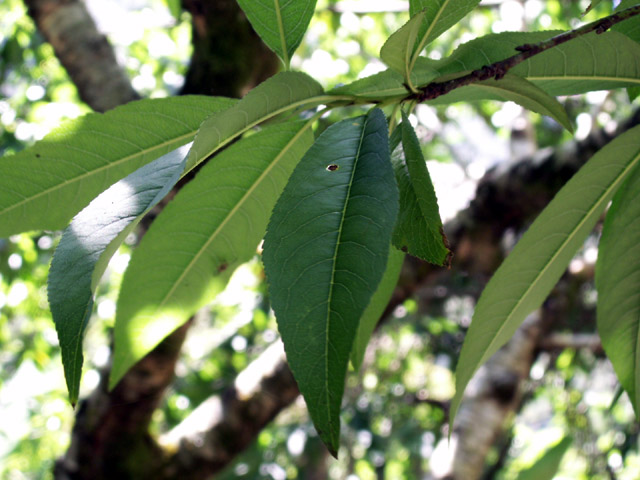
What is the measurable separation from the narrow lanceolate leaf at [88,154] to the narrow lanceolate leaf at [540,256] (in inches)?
12.4

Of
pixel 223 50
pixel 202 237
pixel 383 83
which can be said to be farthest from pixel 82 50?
pixel 383 83

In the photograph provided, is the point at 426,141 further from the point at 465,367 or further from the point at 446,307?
the point at 465,367

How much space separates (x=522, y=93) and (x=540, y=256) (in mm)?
177

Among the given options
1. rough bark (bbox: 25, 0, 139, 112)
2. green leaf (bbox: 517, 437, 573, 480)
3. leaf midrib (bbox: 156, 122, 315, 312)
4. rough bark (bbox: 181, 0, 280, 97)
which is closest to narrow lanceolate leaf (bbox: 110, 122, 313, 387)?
leaf midrib (bbox: 156, 122, 315, 312)

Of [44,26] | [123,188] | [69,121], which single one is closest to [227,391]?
[44,26]

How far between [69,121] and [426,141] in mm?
3631

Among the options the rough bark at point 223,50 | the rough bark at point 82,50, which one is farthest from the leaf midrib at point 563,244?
the rough bark at point 82,50

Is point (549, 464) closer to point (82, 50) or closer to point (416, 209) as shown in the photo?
point (416, 209)

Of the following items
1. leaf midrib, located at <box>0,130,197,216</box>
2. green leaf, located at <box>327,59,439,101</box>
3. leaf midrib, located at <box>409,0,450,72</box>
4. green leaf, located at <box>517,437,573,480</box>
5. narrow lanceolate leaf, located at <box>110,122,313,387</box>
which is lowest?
green leaf, located at <box>517,437,573,480</box>

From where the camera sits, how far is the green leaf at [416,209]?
47 cm

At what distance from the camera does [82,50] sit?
6.24 feet

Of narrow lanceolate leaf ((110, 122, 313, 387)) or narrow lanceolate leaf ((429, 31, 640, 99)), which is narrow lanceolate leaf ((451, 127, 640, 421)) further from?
narrow lanceolate leaf ((110, 122, 313, 387))

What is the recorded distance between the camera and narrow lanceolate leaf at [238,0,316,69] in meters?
0.52

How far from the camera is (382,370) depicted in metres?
4.02
